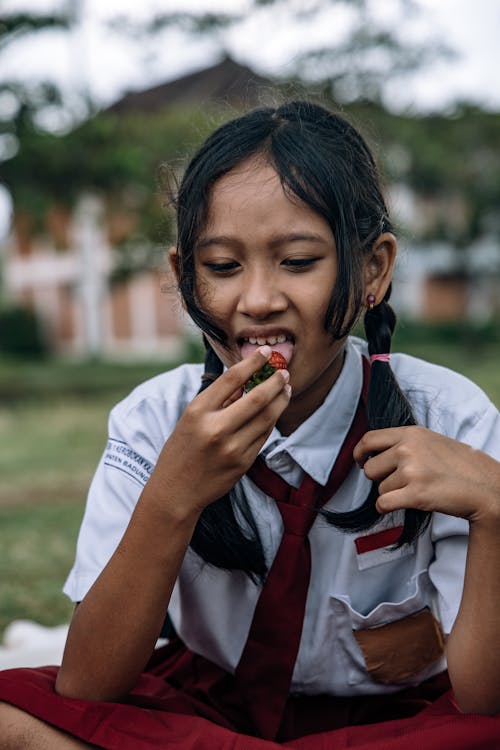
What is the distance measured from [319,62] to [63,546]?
1169 centimetres

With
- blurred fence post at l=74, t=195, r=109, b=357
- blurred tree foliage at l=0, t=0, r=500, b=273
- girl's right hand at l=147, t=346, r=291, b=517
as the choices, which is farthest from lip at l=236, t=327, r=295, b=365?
blurred fence post at l=74, t=195, r=109, b=357

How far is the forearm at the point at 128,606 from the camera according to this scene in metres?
1.73

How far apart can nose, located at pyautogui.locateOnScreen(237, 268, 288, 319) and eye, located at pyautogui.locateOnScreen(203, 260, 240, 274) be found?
0.06 metres

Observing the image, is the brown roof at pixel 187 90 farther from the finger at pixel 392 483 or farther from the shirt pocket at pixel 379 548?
the finger at pixel 392 483

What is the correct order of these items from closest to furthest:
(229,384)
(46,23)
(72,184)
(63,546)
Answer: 1. (229,384)
2. (63,546)
3. (46,23)
4. (72,184)

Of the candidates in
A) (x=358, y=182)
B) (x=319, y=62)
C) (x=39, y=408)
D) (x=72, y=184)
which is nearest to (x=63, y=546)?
(x=358, y=182)

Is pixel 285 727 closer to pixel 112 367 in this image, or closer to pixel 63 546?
pixel 63 546

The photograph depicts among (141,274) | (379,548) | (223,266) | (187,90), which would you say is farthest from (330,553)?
(187,90)

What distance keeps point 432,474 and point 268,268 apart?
538 millimetres

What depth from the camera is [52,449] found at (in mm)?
9352

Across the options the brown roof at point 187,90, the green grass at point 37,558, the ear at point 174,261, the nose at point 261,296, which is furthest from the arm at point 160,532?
the brown roof at point 187,90

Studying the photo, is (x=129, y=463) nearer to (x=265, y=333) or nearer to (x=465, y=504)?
(x=265, y=333)

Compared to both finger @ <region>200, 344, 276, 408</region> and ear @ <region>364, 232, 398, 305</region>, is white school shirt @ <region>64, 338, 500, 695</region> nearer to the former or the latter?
ear @ <region>364, 232, 398, 305</region>

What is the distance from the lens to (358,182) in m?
1.97
